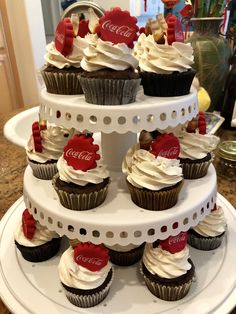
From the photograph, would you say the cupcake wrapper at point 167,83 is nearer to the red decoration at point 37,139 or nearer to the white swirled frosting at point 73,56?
the white swirled frosting at point 73,56

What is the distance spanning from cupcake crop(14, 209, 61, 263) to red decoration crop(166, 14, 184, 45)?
564mm

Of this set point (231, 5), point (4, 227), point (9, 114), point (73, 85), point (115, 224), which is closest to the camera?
point (115, 224)

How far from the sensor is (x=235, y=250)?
80 cm

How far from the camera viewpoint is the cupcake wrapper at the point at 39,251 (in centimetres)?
78

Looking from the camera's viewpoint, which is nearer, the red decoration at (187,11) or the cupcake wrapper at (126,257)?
the cupcake wrapper at (126,257)

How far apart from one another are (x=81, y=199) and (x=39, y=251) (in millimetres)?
249

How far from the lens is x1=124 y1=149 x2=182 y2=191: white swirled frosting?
619 millimetres

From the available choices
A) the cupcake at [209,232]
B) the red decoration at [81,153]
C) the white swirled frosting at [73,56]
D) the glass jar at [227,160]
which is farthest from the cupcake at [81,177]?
the glass jar at [227,160]

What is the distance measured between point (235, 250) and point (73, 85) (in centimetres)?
62

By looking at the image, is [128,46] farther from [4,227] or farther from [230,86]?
[230,86]

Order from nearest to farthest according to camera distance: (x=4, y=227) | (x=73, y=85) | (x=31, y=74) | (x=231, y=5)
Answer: (x=73, y=85) → (x=4, y=227) → (x=231, y=5) → (x=31, y=74)

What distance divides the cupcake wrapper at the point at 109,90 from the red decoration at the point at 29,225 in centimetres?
36

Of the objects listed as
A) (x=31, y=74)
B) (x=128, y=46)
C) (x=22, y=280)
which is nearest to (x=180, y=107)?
(x=128, y=46)

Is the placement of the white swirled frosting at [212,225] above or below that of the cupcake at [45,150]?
below
